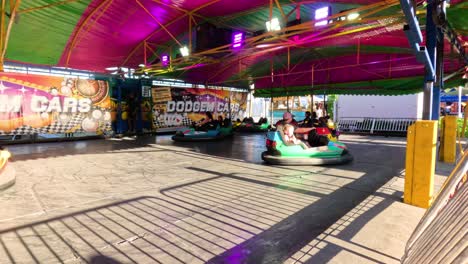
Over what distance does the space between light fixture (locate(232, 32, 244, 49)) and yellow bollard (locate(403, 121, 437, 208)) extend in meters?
4.27

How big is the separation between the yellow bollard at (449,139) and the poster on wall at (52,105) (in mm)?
9391

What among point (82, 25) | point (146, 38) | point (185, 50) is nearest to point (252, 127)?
point (185, 50)

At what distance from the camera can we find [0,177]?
3.33 metres

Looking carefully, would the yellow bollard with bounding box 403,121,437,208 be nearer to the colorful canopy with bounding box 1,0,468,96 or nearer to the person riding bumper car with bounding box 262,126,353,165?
the person riding bumper car with bounding box 262,126,353,165

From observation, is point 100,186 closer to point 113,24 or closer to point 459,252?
point 459,252

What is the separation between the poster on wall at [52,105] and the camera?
7.69 metres

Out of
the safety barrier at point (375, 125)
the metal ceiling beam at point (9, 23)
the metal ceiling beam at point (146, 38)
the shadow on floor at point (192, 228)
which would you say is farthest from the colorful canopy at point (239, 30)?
the shadow on floor at point (192, 228)

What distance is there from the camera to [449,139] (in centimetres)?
528

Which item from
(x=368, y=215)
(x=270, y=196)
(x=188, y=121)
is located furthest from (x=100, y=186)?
(x=188, y=121)

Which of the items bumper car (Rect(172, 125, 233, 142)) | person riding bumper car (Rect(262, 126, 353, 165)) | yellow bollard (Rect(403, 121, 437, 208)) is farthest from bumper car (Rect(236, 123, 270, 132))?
yellow bollard (Rect(403, 121, 437, 208))

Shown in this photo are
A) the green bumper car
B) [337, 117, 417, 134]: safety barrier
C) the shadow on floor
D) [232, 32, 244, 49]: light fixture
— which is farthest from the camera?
the green bumper car

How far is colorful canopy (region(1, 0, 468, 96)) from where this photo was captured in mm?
5289

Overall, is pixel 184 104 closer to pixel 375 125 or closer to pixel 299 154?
pixel 299 154

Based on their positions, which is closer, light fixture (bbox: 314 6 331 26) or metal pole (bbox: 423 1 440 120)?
metal pole (bbox: 423 1 440 120)
